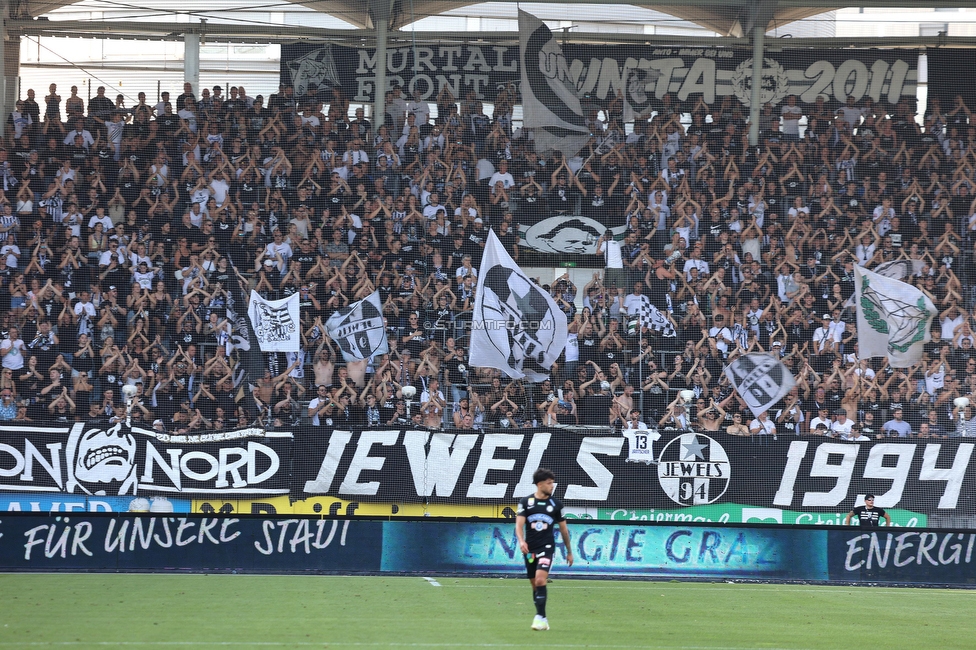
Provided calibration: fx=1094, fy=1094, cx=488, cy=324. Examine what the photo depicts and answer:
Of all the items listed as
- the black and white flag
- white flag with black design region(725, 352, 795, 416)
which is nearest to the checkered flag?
white flag with black design region(725, 352, 795, 416)

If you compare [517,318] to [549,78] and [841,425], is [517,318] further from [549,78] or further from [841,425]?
[841,425]

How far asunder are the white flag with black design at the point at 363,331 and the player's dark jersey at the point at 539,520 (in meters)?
9.34

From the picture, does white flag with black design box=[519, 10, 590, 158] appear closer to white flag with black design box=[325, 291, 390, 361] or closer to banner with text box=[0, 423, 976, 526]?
white flag with black design box=[325, 291, 390, 361]

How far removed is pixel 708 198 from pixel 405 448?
896 centimetres

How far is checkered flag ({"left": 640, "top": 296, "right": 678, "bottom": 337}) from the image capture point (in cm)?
2084

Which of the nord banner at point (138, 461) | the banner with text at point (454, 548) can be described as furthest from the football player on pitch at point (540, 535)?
the nord banner at point (138, 461)

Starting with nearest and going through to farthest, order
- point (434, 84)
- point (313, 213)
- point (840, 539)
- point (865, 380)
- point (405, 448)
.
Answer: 1. point (840, 539)
2. point (405, 448)
3. point (865, 380)
4. point (313, 213)
5. point (434, 84)

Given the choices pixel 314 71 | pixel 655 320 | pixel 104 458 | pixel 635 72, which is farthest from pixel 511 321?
pixel 635 72

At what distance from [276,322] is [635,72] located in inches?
416

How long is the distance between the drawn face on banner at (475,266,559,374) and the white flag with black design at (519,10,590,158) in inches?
176

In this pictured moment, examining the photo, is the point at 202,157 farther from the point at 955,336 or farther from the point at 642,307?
the point at 955,336

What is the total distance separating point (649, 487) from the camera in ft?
60.1

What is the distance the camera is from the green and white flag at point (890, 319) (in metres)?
20.1

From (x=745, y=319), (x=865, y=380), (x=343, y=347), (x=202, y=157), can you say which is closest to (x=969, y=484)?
(x=865, y=380)
